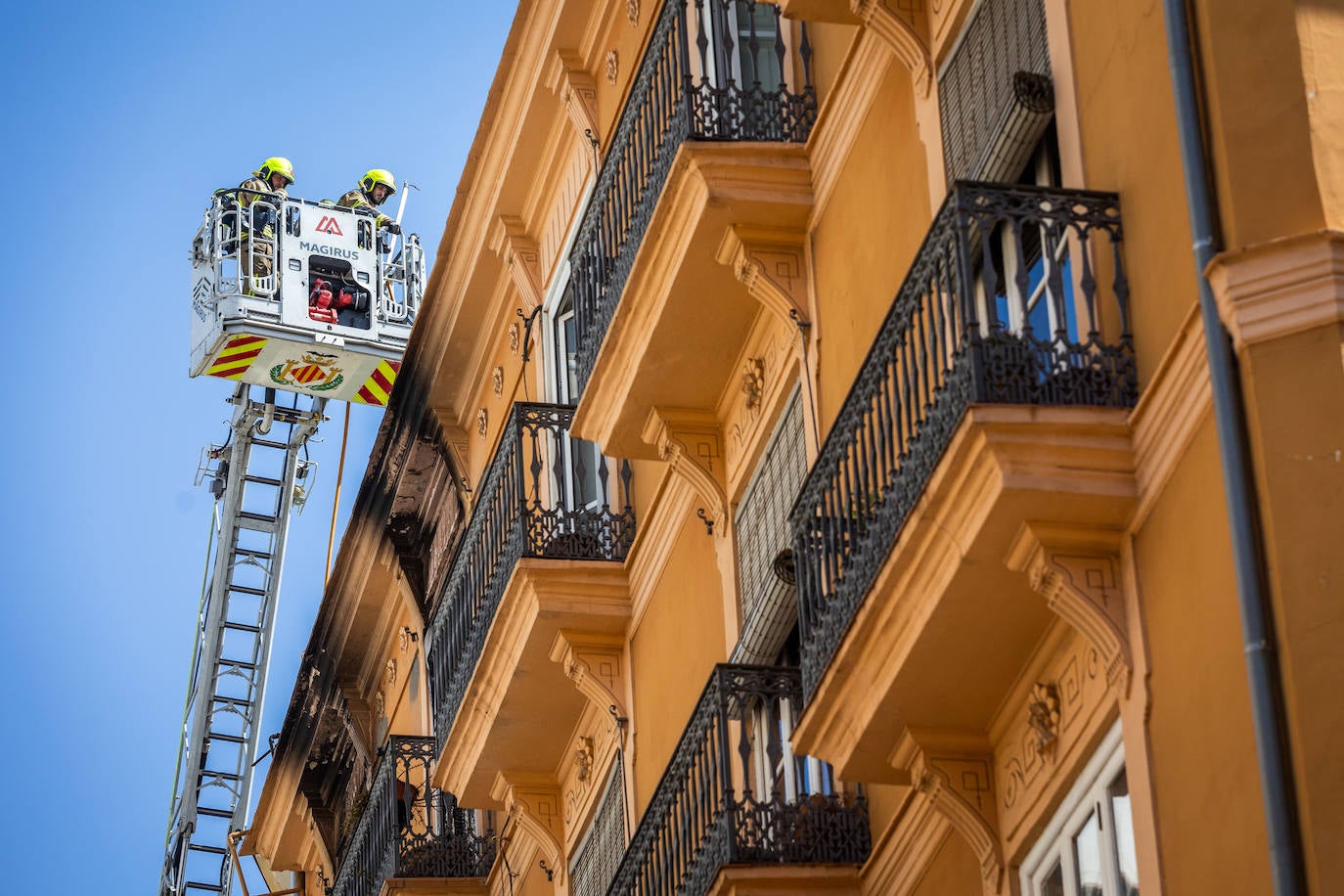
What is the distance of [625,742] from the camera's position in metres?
17.7

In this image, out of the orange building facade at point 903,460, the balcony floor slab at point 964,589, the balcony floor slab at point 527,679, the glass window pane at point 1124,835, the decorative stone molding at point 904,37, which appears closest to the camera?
the orange building facade at point 903,460

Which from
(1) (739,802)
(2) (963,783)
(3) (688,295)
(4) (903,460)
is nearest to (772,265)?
(3) (688,295)

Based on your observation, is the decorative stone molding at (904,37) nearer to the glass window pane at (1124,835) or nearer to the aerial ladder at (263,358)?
the glass window pane at (1124,835)

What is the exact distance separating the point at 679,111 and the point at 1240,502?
6.32m

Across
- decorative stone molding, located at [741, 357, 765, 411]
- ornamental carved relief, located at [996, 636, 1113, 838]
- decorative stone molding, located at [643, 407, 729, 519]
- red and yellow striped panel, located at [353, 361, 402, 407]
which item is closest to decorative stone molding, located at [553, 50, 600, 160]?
decorative stone molding, located at [643, 407, 729, 519]

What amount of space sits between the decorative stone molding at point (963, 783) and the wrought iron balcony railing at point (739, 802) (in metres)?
1.33

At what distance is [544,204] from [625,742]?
4.90m

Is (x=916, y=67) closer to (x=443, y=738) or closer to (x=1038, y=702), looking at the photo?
(x=1038, y=702)

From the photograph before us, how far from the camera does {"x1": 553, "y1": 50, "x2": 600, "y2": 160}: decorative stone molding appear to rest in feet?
63.4

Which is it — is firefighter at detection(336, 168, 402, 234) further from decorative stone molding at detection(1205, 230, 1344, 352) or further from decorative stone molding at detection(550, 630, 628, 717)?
decorative stone molding at detection(1205, 230, 1344, 352)

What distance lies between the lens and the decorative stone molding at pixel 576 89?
63.4 ft

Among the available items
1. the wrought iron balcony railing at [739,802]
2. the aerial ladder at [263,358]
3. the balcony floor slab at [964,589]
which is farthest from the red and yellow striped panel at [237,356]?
the balcony floor slab at [964,589]

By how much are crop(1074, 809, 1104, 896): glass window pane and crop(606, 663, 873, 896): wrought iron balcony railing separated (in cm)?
237

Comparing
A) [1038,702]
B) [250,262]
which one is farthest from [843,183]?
[250,262]
